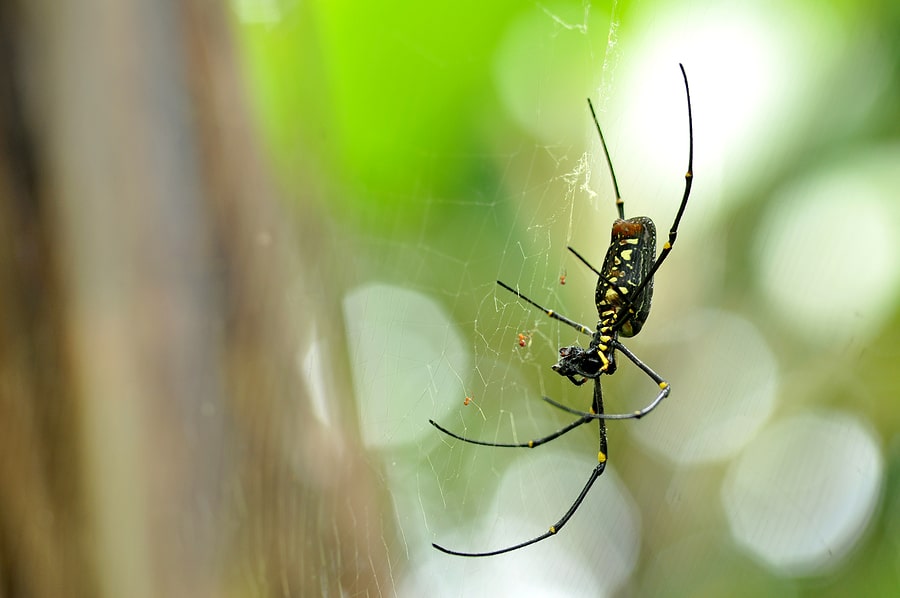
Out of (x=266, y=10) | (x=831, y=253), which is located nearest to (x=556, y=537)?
(x=831, y=253)

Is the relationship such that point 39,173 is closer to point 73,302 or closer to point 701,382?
point 73,302

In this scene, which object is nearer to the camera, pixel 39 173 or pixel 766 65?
pixel 39 173

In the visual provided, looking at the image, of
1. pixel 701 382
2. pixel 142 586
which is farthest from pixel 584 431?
pixel 142 586

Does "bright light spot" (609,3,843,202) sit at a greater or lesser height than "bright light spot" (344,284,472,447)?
greater

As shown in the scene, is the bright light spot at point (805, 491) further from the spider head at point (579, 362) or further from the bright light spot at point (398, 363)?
the bright light spot at point (398, 363)

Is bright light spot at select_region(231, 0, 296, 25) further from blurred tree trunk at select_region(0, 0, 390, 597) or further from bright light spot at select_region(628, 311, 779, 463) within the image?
bright light spot at select_region(628, 311, 779, 463)

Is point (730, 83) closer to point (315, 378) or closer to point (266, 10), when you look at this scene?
point (266, 10)

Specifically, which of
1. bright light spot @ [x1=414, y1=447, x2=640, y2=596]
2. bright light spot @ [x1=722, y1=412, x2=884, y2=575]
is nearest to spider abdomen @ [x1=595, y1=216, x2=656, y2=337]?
bright light spot @ [x1=414, y1=447, x2=640, y2=596]
